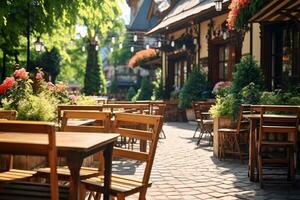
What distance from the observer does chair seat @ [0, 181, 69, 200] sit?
10.5 feet

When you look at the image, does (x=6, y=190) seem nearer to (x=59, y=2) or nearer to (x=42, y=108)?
(x=42, y=108)

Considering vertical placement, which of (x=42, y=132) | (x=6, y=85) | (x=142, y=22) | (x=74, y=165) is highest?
(x=142, y=22)

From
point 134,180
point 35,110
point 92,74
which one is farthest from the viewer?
point 92,74

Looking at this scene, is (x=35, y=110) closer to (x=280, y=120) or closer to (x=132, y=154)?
(x=132, y=154)

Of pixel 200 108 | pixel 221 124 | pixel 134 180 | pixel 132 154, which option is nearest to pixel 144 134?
pixel 132 154

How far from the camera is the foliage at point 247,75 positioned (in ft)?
35.1

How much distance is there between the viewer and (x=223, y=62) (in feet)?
53.4

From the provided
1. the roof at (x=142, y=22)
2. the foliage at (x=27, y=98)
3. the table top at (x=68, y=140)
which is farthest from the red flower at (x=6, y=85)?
the roof at (x=142, y=22)

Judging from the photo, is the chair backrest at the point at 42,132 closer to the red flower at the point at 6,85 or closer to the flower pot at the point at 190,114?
the red flower at the point at 6,85

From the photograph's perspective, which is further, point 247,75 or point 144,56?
point 144,56

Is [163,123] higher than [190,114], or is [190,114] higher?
[163,123]

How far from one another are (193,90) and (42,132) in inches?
561

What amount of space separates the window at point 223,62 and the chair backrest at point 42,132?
44.2 feet

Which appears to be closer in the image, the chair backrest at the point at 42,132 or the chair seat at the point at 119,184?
the chair backrest at the point at 42,132
